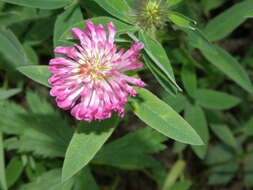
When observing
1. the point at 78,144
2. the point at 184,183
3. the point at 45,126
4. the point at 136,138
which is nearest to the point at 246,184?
the point at 184,183

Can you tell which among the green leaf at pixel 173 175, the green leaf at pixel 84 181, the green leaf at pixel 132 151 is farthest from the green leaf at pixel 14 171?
the green leaf at pixel 173 175

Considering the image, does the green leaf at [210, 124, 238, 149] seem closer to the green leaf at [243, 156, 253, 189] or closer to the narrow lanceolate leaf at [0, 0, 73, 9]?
the green leaf at [243, 156, 253, 189]

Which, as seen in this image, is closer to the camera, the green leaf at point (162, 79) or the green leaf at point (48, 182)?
the green leaf at point (162, 79)

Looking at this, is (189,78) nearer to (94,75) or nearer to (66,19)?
(66,19)

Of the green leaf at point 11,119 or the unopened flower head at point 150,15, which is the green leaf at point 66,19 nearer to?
the unopened flower head at point 150,15

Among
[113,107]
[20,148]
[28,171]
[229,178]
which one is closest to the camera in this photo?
[113,107]

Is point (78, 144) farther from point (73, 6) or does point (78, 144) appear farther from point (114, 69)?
point (73, 6)
